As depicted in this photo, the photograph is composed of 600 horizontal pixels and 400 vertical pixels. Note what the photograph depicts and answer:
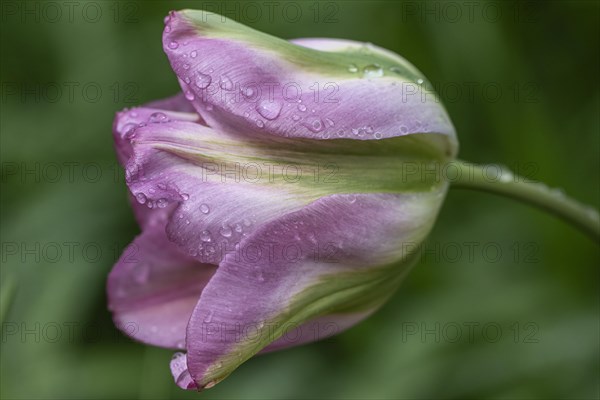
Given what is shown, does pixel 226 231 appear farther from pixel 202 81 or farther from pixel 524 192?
pixel 524 192

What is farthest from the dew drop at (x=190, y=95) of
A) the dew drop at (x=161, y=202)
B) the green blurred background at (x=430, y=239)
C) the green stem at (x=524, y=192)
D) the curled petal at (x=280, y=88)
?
the green blurred background at (x=430, y=239)

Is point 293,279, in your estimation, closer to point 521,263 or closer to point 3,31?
point 521,263

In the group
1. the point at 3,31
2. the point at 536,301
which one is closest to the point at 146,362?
the point at 536,301

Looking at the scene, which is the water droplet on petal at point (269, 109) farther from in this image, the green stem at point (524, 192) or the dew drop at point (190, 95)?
the green stem at point (524, 192)

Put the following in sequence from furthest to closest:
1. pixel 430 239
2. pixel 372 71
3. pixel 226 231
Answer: pixel 430 239, pixel 372 71, pixel 226 231

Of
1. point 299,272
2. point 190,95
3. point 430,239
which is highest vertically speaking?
point 190,95

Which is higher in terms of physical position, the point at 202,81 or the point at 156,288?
the point at 202,81

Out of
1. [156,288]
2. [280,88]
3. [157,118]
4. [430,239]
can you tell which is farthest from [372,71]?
[430,239]

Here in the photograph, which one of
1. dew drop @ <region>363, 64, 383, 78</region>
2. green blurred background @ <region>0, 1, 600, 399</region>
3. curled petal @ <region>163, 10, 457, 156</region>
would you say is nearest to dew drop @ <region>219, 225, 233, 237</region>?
curled petal @ <region>163, 10, 457, 156</region>
